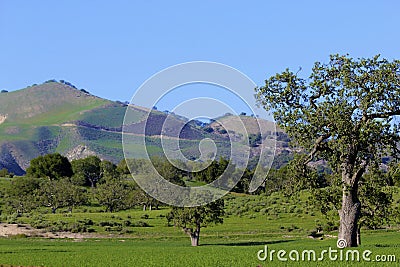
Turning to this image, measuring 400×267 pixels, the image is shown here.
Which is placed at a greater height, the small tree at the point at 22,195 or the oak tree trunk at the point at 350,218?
the small tree at the point at 22,195

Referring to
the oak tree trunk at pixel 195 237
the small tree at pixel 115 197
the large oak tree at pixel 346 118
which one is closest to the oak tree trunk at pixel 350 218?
the large oak tree at pixel 346 118

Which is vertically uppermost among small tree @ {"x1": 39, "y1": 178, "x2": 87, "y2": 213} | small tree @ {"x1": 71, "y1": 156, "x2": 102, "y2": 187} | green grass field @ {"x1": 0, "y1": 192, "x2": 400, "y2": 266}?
small tree @ {"x1": 71, "y1": 156, "x2": 102, "y2": 187}

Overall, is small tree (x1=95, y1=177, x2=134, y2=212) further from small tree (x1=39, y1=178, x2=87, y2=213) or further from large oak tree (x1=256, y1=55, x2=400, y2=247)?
large oak tree (x1=256, y1=55, x2=400, y2=247)

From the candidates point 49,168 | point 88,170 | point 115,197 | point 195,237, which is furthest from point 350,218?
point 88,170

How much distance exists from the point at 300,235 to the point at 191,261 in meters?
49.9

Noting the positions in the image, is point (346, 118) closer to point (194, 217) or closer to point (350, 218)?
point (350, 218)

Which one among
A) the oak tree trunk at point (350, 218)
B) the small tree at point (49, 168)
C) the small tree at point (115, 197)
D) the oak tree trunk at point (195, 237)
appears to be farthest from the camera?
the small tree at point (49, 168)

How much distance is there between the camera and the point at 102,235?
88.3m

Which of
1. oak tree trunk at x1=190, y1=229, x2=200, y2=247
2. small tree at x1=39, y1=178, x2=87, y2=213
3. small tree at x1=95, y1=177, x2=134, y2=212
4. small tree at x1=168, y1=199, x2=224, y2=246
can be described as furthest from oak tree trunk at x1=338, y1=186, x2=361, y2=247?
small tree at x1=95, y1=177, x2=134, y2=212

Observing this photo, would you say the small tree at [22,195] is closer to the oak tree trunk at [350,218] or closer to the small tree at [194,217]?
the small tree at [194,217]

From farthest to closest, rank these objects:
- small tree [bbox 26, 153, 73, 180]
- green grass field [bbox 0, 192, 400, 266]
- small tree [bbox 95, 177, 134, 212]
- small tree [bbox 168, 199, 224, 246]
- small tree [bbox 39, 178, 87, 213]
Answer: small tree [bbox 26, 153, 73, 180], small tree [bbox 95, 177, 134, 212], small tree [bbox 39, 178, 87, 213], small tree [bbox 168, 199, 224, 246], green grass field [bbox 0, 192, 400, 266]

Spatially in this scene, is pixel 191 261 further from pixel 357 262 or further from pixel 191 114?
pixel 191 114

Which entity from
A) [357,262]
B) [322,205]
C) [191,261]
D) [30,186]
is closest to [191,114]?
[322,205]

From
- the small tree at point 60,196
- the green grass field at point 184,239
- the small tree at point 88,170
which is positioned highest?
the small tree at point 88,170
